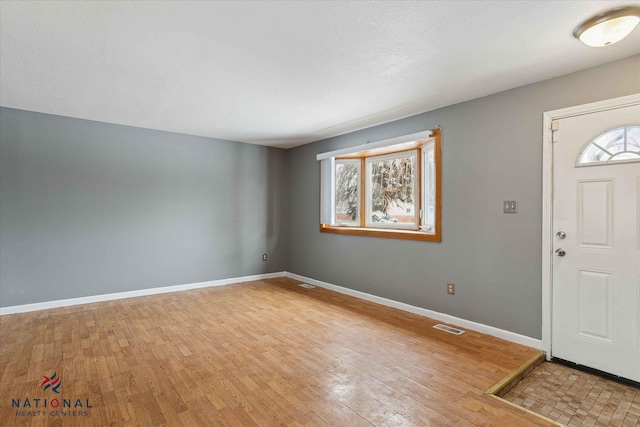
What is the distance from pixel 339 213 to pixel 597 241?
3.23 m

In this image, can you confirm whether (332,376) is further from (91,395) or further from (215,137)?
(215,137)

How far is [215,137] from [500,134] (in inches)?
158

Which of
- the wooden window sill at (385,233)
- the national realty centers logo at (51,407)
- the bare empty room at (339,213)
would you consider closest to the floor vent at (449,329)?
the bare empty room at (339,213)

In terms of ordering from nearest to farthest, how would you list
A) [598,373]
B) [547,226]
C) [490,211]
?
[598,373]
[547,226]
[490,211]

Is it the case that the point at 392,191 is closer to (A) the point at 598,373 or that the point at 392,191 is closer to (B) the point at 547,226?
(B) the point at 547,226

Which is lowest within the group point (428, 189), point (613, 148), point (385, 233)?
point (385, 233)

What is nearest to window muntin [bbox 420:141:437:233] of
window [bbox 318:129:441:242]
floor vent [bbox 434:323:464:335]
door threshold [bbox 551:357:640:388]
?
window [bbox 318:129:441:242]

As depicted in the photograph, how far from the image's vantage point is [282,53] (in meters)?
2.37

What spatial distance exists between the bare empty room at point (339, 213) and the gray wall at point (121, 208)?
0.09 ft

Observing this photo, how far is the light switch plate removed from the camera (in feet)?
9.69

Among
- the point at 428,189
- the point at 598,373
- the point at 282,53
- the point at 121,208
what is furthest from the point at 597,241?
the point at 121,208

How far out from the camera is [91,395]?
2072 mm

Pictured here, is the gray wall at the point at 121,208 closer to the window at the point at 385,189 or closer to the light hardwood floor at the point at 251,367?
the light hardwood floor at the point at 251,367

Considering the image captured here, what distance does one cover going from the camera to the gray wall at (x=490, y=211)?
9.16 ft
